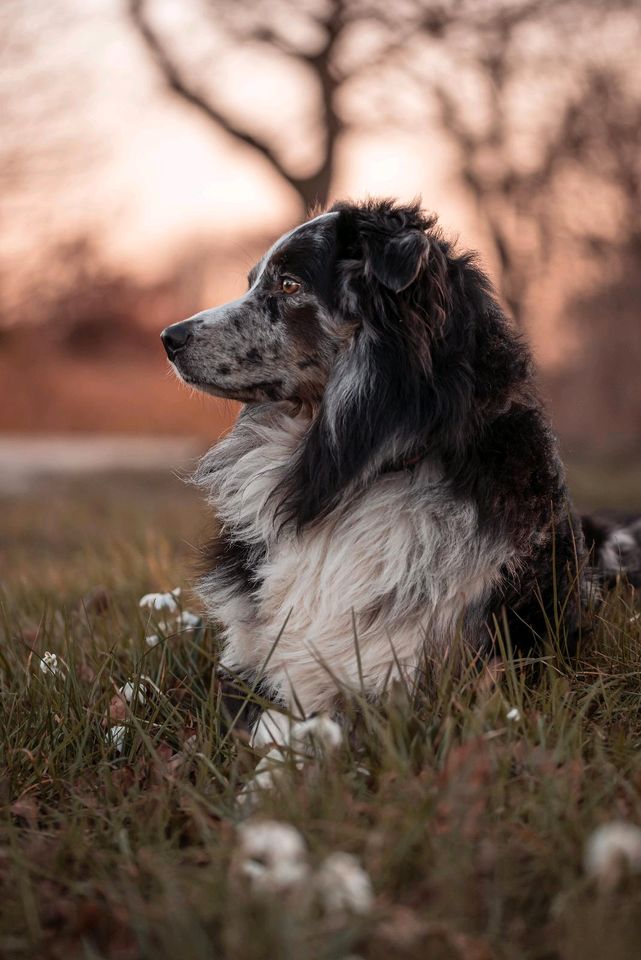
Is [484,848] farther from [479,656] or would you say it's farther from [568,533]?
[568,533]

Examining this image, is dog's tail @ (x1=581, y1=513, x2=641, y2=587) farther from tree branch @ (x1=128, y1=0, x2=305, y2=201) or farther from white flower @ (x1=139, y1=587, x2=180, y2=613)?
tree branch @ (x1=128, y1=0, x2=305, y2=201)

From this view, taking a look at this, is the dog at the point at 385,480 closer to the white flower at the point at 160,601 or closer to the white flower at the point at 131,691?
the white flower at the point at 131,691

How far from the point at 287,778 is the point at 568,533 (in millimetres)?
1381

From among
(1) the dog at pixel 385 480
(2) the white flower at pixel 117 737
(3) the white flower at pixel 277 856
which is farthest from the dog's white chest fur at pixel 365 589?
(3) the white flower at pixel 277 856

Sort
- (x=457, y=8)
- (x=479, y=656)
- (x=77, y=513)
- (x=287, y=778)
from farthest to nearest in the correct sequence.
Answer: (x=457, y=8) → (x=77, y=513) → (x=479, y=656) → (x=287, y=778)

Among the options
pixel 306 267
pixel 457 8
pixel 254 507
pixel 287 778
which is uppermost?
pixel 457 8

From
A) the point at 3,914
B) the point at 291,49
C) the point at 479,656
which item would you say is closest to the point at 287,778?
the point at 3,914

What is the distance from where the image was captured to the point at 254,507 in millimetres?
3055

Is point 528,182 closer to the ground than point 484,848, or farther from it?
farther from it

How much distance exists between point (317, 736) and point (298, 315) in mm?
1453

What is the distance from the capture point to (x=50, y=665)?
2.99 meters

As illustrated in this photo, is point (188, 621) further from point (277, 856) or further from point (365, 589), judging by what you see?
point (277, 856)

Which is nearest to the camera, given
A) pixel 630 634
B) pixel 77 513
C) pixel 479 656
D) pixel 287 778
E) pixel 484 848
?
pixel 484 848

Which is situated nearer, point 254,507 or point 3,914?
point 3,914
